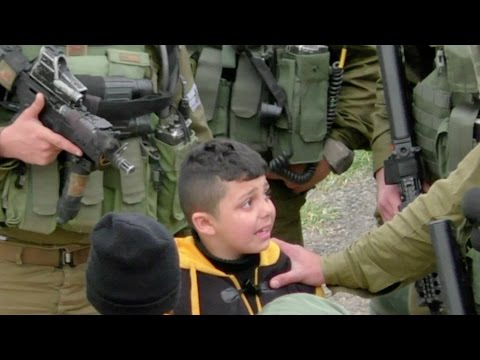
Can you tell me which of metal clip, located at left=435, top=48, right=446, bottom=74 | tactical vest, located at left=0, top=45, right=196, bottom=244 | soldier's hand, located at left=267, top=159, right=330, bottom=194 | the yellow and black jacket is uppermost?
metal clip, located at left=435, top=48, right=446, bottom=74

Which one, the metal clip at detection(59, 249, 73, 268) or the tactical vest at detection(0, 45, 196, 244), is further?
the metal clip at detection(59, 249, 73, 268)

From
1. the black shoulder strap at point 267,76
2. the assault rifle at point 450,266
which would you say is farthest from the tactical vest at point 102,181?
the assault rifle at point 450,266

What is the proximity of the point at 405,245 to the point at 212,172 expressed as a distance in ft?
1.83

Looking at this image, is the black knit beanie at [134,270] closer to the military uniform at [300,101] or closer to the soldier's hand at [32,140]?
the soldier's hand at [32,140]

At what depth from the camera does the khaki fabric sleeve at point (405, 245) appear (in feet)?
8.36

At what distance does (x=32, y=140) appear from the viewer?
2.74 m

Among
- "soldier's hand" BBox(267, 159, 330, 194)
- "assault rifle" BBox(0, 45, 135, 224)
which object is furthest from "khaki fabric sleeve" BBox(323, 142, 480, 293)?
"soldier's hand" BBox(267, 159, 330, 194)

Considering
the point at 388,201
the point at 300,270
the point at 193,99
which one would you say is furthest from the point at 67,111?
the point at 388,201

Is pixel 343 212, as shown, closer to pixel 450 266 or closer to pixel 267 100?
pixel 267 100

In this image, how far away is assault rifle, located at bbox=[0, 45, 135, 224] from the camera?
269 centimetres

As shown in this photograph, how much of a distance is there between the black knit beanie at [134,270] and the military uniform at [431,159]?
3.05 feet

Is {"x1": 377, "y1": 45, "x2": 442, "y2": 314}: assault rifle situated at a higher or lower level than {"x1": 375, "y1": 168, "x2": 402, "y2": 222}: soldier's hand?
higher

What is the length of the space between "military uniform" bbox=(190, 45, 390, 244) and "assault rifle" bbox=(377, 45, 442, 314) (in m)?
0.24

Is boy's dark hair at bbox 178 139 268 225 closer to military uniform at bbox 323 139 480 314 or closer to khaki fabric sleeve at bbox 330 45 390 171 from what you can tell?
military uniform at bbox 323 139 480 314
